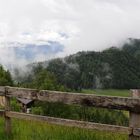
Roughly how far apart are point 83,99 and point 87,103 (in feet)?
0.41

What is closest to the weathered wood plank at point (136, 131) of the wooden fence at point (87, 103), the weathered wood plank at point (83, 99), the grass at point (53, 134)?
the wooden fence at point (87, 103)

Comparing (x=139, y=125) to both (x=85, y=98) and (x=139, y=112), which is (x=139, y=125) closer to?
(x=139, y=112)

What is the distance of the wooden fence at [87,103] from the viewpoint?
23.7 feet

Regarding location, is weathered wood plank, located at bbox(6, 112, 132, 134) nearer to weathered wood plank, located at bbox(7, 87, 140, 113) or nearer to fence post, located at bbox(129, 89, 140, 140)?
fence post, located at bbox(129, 89, 140, 140)

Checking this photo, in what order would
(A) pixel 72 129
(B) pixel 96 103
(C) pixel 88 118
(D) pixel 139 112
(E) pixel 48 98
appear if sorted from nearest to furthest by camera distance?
(D) pixel 139 112
(B) pixel 96 103
(E) pixel 48 98
(A) pixel 72 129
(C) pixel 88 118

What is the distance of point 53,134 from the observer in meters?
8.95

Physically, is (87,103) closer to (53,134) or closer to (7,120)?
(53,134)

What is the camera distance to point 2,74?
252ft

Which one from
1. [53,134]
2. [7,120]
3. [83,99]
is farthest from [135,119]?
[7,120]

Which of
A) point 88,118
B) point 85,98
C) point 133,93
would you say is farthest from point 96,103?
point 88,118

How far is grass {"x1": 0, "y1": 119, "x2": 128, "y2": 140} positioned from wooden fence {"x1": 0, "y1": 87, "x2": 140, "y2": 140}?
330mm

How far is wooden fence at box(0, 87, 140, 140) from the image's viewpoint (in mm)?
7226

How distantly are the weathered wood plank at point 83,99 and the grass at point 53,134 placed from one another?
89 centimetres

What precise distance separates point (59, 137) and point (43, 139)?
1.28 feet
